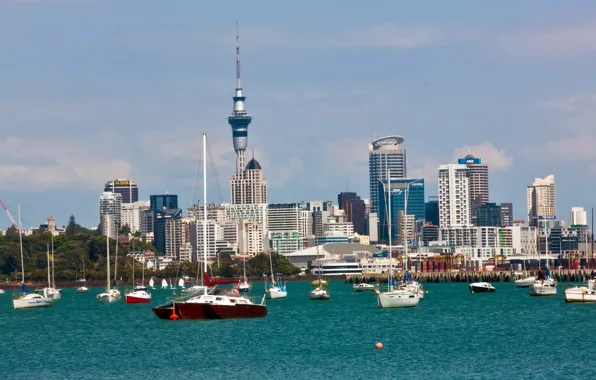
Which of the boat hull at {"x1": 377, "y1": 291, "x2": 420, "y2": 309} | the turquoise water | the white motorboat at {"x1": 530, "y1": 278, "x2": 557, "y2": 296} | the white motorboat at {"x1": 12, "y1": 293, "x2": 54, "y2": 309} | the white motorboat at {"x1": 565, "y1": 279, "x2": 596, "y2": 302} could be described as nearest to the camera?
the turquoise water

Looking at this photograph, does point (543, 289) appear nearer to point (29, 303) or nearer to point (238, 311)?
point (29, 303)

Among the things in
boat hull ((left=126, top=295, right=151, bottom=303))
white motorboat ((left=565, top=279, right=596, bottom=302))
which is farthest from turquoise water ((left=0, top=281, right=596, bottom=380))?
boat hull ((left=126, top=295, right=151, bottom=303))

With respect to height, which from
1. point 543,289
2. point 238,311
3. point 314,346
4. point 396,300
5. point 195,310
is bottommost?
point 314,346

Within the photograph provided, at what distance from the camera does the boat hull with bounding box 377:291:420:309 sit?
10875 centimetres

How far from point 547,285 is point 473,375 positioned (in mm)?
90050

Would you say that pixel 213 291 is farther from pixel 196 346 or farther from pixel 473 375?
pixel 473 375

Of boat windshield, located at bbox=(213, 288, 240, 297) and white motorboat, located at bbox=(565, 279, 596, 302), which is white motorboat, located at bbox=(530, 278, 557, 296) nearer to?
white motorboat, located at bbox=(565, 279, 596, 302)

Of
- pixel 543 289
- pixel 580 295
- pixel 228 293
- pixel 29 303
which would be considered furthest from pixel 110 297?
pixel 228 293

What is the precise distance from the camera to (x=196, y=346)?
236 feet

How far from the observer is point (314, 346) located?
73938mm

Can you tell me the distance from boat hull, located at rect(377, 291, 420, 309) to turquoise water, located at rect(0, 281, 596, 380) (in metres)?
0.99

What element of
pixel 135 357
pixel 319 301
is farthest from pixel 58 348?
A: pixel 319 301

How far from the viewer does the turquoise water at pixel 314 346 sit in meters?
60.6

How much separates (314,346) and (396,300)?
3610 centimetres
